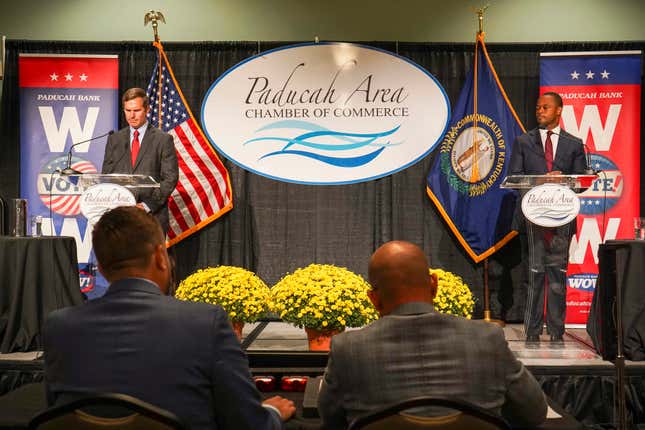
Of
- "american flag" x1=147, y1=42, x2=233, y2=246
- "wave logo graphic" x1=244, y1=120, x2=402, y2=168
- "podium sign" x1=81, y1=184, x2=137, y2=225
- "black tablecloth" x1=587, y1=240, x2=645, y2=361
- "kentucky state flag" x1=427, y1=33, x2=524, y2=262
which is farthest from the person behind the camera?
"wave logo graphic" x1=244, y1=120, x2=402, y2=168

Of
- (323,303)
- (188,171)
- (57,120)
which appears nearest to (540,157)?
(323,303)

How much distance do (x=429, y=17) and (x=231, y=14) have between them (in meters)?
1.93

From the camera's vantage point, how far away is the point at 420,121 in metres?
6.45

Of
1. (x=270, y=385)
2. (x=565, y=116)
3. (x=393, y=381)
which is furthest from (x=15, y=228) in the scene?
(x=565, y=116)

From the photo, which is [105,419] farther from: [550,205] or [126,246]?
[550,205]

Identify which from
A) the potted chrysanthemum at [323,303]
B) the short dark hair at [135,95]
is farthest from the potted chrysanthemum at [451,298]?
the short dark hair at [135,95]

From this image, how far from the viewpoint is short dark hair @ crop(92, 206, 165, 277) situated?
1.88m

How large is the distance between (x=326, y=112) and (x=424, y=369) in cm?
487

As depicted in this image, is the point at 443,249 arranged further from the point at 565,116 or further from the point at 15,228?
the point at 15,228

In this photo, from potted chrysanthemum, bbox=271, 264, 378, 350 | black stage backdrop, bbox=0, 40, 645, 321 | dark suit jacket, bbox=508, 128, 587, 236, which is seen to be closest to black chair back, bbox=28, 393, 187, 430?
potted chrysanthemum, bbox=271, 264, 378, 350

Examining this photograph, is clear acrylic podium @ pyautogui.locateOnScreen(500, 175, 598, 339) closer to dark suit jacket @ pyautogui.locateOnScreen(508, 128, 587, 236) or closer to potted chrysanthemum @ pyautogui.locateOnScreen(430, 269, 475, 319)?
dark suit jacket @ pyautogui.locateOnScreen(508, 128, 587, 236)

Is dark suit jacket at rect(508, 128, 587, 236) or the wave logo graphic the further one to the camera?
the wave logo graphic

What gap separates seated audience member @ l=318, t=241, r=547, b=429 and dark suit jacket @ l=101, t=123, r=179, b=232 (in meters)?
4.22

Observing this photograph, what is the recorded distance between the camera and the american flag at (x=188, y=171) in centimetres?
637
